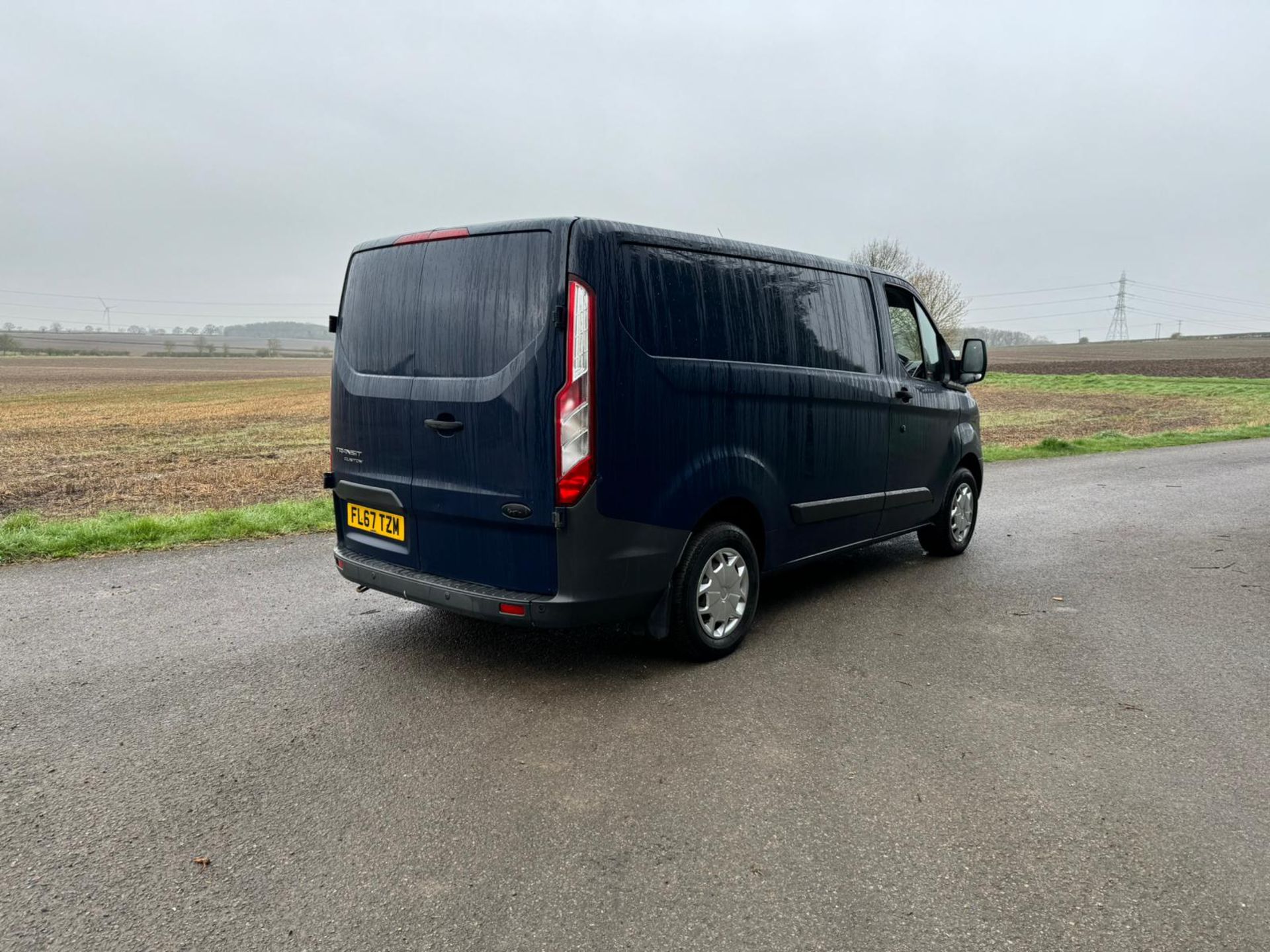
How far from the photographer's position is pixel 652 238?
13.3ft

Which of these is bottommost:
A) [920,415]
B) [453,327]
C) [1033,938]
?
[1033,938]

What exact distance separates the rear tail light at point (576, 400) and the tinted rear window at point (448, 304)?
0.13 meters

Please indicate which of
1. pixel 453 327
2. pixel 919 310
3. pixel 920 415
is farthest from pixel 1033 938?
pixel 919 310

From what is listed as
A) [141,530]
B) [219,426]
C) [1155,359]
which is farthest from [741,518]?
[1155,359]

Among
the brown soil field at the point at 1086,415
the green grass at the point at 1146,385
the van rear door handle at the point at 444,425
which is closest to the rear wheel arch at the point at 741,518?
the van rear door handle at the point at 444,425

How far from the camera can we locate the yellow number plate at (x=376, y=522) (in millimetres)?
4348

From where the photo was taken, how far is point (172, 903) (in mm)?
2436

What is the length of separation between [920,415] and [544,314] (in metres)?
3.28

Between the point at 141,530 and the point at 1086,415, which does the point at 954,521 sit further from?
the point at 1086,415

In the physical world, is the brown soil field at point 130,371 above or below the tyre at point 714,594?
above

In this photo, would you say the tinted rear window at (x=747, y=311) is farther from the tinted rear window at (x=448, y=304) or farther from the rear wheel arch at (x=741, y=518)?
the rear wheel arch at (x=741, y=518)

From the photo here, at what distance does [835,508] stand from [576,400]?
220 centimetres

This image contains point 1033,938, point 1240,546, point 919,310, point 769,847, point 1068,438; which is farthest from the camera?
point 1068,438

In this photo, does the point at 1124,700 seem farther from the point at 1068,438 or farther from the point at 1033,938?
the point at 1068,438
